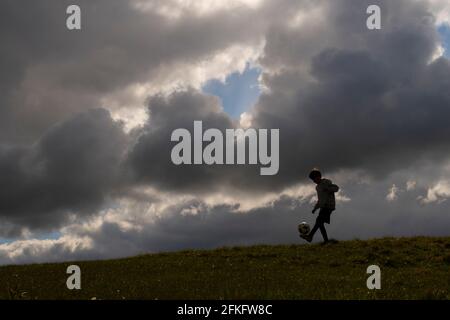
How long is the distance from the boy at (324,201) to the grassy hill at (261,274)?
1.09 metres

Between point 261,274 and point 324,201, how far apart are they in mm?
8469

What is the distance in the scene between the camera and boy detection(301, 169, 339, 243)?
2800 centimetres

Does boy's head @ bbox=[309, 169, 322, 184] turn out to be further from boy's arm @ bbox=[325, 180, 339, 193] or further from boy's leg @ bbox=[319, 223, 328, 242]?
boy's leg @ bbox=[319, 223, 328, 242]

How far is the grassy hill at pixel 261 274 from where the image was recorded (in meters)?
15.7

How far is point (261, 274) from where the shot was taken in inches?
808

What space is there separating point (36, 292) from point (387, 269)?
44.8 feet

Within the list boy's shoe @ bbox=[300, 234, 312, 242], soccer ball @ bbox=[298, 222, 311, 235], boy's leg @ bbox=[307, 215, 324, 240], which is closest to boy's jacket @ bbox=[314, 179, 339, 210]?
boy's leg @ bbox=[307, 215, 324, 240]

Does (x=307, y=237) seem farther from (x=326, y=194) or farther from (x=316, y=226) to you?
(x=326, y=194)

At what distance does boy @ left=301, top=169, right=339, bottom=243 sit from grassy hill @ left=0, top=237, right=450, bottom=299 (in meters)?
1.09

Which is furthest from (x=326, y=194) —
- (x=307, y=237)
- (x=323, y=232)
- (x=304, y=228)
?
(x=307, y=237)

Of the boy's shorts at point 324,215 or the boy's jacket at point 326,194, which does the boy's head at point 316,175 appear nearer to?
the boy's jacket at point 326,194

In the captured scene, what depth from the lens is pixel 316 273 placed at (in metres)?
21.1
